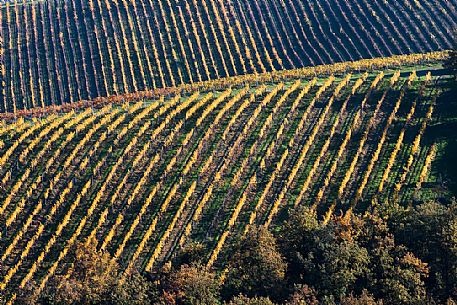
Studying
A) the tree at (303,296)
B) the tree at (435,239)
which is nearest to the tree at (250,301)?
the tree at (303,296)

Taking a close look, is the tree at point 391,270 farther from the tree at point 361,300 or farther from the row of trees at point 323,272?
the tree at point 361,300

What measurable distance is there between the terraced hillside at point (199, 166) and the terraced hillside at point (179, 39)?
14043 millimetres

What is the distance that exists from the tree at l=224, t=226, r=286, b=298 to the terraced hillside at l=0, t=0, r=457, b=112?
51.1 meters

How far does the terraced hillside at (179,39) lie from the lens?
96.4m

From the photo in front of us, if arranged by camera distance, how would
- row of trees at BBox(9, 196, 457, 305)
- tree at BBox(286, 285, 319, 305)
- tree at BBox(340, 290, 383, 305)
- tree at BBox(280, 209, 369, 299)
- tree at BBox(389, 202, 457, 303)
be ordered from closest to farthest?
tree at BBox(340, 290, 383, 305) → tree at BBox(286, 285, 319, 305) → row of trees at BBox(9, 196, 457, 305) → tree at BBox(280, 209, 369, 299) → tree at BBox(389, 202, 457, 303)

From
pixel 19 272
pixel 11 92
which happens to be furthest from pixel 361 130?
pixel 11 92

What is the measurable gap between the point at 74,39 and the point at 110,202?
51362 millimetres

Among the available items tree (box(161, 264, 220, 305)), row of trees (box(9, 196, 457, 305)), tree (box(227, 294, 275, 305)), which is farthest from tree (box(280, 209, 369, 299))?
tree (box(161, 264, 220, 305))

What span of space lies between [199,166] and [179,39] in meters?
43.4

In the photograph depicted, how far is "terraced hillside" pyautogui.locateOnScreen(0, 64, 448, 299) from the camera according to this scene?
2366 inches

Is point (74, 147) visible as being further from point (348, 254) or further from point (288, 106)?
point (348, 254)

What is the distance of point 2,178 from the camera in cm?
6831

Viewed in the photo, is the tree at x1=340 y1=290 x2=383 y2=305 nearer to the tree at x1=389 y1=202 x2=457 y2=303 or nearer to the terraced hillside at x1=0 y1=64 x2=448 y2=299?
the tree at x1=389 y1=202 x2=457 y2=303

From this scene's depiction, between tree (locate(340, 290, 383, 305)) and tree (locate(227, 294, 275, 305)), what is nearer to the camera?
tree (locate(340, 290, 383, 305))
